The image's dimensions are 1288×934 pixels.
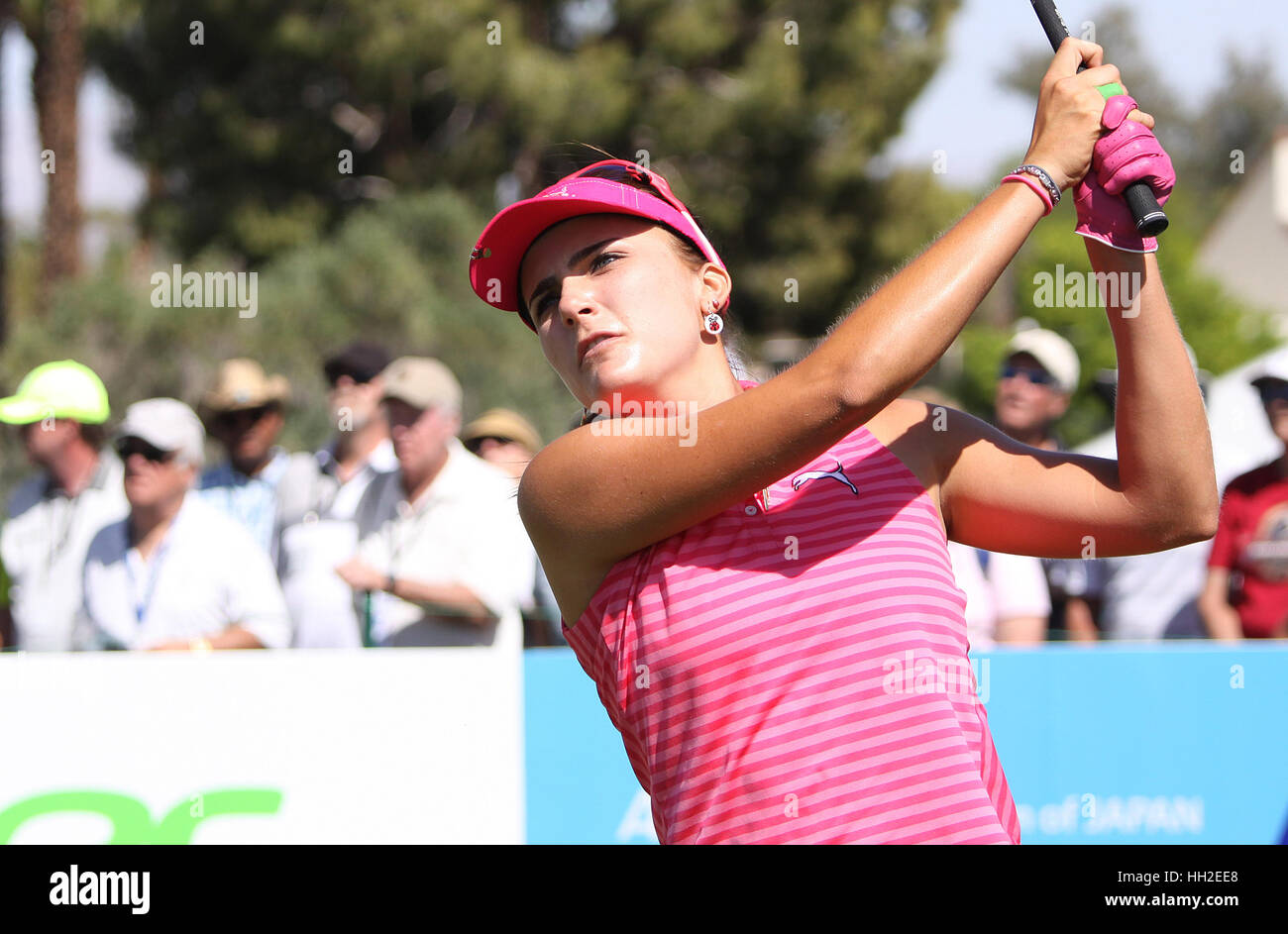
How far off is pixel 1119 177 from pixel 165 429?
433 cm

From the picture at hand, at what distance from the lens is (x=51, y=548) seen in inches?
224

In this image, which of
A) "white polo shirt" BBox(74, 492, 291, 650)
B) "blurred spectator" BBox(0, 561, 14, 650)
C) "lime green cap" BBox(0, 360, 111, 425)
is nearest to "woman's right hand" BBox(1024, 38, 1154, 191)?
"white polo shirt" BBox(74, 492, 291, 650)

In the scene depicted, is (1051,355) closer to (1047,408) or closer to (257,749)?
(1047,408)

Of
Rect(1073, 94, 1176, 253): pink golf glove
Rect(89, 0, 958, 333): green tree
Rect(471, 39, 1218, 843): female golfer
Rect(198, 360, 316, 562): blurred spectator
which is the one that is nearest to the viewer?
Rect(471, 39, 1218, 843): female golfer

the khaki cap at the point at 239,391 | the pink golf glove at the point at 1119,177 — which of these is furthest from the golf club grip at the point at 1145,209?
the khaki cap at the point at 239,391

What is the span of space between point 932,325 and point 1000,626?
12.9 ft

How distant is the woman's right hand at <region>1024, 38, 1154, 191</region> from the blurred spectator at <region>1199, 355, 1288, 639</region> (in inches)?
166

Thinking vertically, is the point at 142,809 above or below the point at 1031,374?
below

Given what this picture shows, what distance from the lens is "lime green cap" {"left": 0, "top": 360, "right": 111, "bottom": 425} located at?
5879 mm

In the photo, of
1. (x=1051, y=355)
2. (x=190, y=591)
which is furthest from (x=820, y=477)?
(x=1051, y=355)

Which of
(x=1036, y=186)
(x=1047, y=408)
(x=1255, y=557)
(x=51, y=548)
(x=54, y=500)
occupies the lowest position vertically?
(x=1036, y=186)

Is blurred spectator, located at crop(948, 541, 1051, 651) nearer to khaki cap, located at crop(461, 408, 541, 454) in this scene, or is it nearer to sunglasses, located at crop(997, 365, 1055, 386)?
sunglasses, located at crop(997, 365, 1055, 386)

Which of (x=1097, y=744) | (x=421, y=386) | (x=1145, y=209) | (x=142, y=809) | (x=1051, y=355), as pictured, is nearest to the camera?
(x=1145, y=209)
